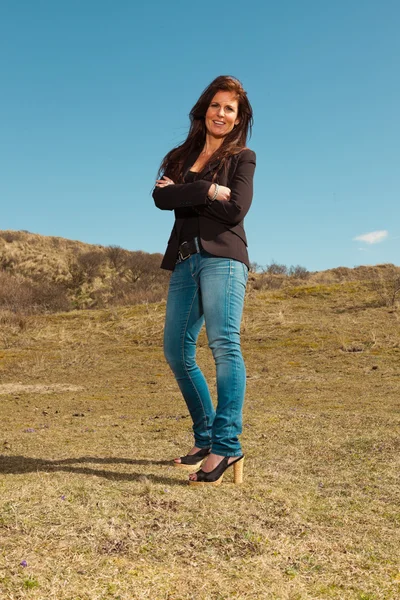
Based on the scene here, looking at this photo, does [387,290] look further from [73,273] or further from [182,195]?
[73,273]

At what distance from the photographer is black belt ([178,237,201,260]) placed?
3398mm

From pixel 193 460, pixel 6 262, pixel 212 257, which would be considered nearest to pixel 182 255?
pixel 212 257

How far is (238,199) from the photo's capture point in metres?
3.32

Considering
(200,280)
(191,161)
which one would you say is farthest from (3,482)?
(191,161)

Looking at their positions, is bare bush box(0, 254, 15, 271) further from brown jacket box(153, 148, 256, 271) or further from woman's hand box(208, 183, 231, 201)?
woman's hand box(208, 183, 231, 201)

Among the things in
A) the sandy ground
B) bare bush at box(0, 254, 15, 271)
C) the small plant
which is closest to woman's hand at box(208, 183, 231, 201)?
the small plant

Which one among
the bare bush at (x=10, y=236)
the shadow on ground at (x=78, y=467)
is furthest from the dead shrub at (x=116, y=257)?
the shadow on ground at (x=78, y=467)

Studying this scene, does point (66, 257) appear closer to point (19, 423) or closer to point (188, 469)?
point (19, 423)

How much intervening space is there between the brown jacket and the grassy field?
1.34 meters

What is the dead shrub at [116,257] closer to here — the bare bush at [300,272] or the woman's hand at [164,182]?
the bare bush at [300,272]

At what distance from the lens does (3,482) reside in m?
3.23

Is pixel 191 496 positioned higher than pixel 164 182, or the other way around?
pixel 164 182

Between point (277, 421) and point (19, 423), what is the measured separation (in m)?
2.62

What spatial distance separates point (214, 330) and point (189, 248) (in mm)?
510
